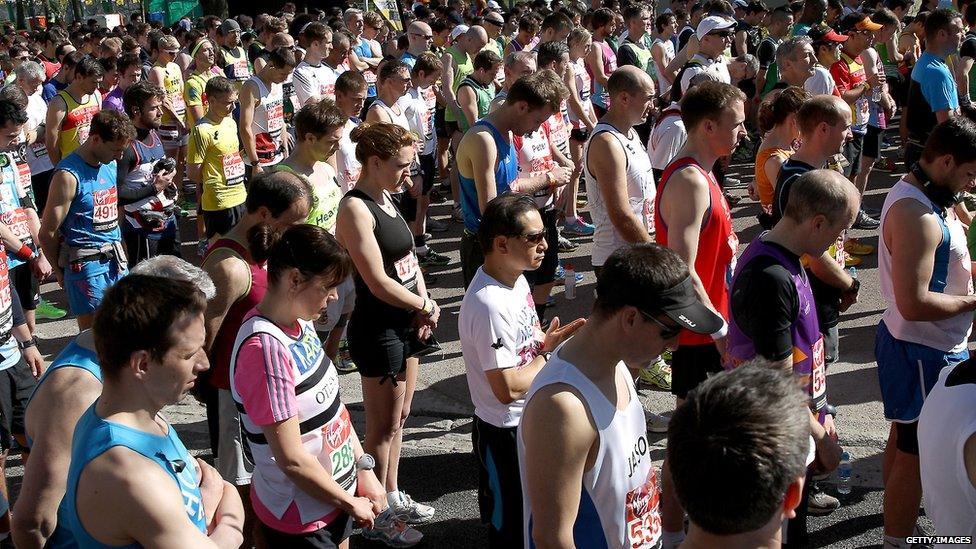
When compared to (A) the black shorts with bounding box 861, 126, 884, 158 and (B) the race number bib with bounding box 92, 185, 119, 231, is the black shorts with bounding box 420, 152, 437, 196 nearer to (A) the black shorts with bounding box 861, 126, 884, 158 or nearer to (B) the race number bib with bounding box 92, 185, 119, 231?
(B) the race number bib with bounding box 92, 185, 119, 231

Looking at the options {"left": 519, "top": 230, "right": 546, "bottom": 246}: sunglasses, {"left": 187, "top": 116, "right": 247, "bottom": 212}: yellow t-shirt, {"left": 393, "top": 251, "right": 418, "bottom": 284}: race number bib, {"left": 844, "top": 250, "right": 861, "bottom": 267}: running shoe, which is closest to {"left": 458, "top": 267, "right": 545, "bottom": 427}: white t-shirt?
{"left": 519, "top": 230, "right": 546, "bottom": 246}: sunglasses

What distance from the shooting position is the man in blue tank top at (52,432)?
294 cm

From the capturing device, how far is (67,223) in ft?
19.6

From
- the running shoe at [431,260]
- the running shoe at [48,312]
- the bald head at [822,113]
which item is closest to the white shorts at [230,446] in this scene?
the bald head at [822,113]

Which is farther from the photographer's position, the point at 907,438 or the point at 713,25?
the point at 713,25

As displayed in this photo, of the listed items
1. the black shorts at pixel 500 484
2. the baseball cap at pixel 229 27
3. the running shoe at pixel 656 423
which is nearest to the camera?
the black shorts at pixel 500 484

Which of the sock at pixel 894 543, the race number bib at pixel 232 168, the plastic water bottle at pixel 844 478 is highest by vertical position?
the race number bib at pixel 232 168

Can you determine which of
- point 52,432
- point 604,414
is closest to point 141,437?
point 52,432

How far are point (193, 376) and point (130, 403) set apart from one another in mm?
173

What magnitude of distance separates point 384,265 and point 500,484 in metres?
1.41

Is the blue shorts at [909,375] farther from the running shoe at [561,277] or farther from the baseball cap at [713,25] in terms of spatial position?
the baseball cap at [713,25]

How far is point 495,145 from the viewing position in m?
5.78

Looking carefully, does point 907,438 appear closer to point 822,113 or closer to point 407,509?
point 822,113

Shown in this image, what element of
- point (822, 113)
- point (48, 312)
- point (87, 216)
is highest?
point (822, 113)
